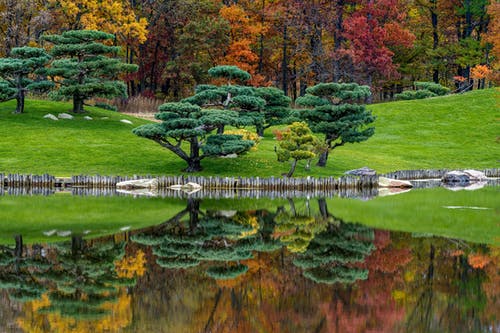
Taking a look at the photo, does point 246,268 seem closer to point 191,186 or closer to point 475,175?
point 191,186

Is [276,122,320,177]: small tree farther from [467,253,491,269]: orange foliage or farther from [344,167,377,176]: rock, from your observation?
[467,253,491,269]: orange foliage

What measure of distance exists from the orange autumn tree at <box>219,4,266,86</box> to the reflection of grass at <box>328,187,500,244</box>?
37.6 meters

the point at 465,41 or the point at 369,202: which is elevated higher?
the point at 465,41

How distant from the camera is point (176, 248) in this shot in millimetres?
21422

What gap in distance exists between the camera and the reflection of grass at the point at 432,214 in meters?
25.9

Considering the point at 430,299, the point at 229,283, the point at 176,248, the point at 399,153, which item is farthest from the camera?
the point at 399,153

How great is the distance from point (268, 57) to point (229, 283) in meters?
67.5

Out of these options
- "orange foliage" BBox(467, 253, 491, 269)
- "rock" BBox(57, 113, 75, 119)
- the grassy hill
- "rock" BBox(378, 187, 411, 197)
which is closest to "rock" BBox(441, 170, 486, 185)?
the grassy hill

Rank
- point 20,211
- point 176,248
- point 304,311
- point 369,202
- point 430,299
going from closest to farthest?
point 304,311, point 430,299, point 176,248, point 20,211, point 369,202

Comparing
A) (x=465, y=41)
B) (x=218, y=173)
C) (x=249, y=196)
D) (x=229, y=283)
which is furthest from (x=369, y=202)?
(x=465, y=41)

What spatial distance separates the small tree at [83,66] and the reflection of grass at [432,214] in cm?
2433

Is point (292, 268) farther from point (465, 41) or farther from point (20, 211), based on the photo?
point (465, 41)

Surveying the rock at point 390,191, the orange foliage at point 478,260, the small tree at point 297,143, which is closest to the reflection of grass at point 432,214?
the rock at point 390,191

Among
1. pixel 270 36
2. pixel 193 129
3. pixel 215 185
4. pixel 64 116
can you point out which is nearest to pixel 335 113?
pixel 193 129
